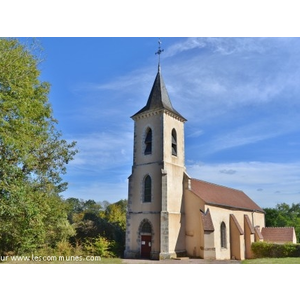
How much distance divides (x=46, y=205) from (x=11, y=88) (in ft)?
17.0

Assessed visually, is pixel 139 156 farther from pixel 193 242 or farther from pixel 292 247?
pixel 292 247

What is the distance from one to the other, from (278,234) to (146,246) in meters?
15.2

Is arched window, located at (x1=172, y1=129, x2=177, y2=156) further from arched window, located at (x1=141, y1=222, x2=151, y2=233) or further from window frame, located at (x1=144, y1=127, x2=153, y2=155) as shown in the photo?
arched window, located at (x1=141, y1=222, x2=151, y2=233)

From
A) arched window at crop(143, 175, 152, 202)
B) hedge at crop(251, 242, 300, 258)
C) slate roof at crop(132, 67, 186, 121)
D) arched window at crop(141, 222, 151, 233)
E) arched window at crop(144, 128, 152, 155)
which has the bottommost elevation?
hedge at crop(251, 242, 300, 258)

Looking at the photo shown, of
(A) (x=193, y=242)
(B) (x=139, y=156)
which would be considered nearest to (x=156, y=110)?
(B) (x=139, y=156)

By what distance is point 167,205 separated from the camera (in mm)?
17078

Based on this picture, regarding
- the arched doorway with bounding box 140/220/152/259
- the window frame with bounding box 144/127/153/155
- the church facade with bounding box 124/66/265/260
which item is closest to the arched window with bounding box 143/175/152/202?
the church facade with bounding box 124/66/265/260

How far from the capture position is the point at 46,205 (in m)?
12.8

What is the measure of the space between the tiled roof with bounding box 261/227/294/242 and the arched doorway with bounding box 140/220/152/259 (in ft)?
45.4

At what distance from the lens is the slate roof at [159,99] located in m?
19.4

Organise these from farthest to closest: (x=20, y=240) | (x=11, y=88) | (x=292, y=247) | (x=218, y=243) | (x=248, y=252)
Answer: (x=248, y=252), (x=218, y=243), (x=292, y=247), (x=20, y=240), (x=11, y=88)

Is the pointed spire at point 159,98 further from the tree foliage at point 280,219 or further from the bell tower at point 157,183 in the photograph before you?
the tree foliage at point 280,219

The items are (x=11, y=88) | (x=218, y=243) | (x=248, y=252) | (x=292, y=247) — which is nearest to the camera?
(x=11, y=88)

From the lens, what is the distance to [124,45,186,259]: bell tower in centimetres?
1691
